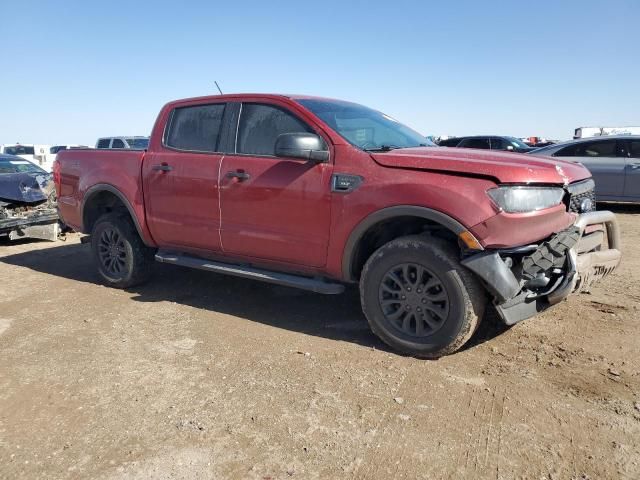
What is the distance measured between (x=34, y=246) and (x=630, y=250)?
8.82 meters

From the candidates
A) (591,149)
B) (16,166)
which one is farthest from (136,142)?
(591,149)

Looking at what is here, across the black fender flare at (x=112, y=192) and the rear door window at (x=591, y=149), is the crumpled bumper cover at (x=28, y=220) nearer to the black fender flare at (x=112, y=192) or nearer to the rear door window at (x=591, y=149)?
the black fender flare at (x=112, y=192)

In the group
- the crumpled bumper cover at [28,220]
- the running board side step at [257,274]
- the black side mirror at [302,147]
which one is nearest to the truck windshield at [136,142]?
the crumpled bumper cover at [28,220]

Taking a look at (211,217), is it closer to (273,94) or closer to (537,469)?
(273,94)

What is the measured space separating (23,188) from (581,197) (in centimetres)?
832

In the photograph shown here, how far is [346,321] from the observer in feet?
14.5

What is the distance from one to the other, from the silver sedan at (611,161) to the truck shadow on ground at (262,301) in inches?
267

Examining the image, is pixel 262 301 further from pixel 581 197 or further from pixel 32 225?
pixel 32 225

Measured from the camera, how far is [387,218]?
358 cm

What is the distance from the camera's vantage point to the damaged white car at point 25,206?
8023 millimetres

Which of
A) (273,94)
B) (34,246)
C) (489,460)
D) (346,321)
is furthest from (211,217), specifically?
(34,246)

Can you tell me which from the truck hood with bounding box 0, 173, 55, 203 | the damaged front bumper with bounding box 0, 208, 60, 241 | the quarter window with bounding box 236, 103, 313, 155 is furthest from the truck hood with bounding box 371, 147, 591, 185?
the truck hood with bounding box 0, 173, 55, 203

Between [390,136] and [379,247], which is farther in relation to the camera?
[390,136]

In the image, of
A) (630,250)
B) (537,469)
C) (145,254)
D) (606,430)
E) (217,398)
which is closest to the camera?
(537,469)
